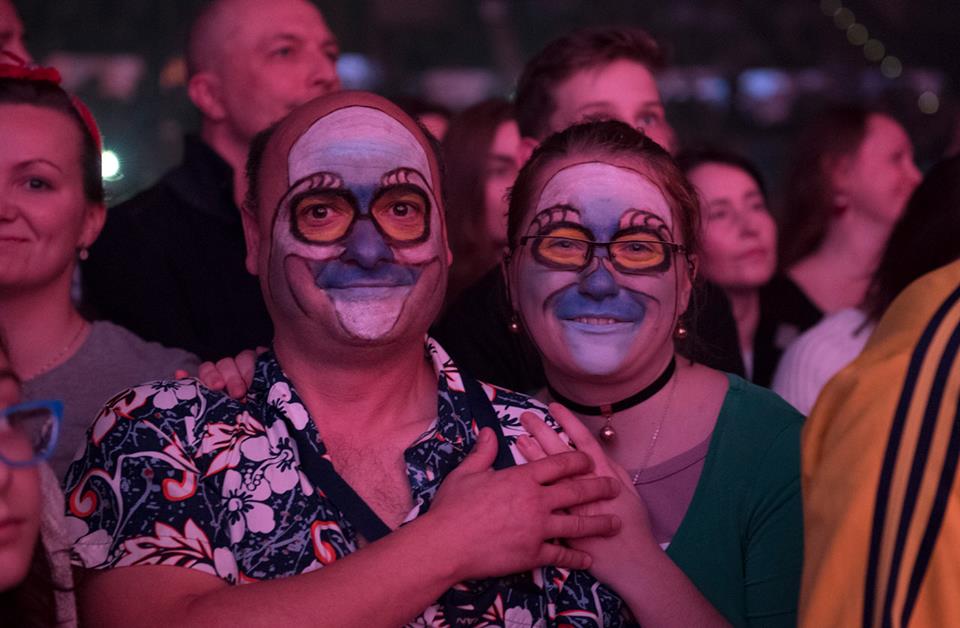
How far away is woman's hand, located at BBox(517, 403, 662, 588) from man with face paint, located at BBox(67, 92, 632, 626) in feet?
0.07

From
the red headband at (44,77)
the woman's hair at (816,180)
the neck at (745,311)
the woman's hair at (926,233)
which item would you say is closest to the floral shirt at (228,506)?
the red headband at (44,77)

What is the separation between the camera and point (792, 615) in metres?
1.99

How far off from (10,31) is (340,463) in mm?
1836

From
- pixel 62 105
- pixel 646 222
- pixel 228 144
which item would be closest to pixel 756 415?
pixel 646 222

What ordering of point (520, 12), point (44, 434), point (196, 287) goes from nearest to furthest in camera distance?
point (44, 434)
point (196, 287)
point (520, 12)

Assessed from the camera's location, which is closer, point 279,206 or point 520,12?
point 279,206

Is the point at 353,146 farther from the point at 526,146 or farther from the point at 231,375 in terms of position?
the point at 526,146

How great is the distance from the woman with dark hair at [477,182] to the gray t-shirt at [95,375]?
1280mm

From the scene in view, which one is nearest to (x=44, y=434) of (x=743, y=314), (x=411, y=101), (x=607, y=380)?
(x=607, y=380)

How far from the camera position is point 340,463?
1987 millimetres

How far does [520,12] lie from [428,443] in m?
7.69

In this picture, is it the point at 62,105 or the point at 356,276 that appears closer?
the point at 356,276

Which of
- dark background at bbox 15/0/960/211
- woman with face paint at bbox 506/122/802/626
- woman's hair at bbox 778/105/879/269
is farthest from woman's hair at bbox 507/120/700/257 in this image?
dark background at bbox 15/0/960/211

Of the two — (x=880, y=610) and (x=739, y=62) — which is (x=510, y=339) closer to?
(x=880, y=610)
